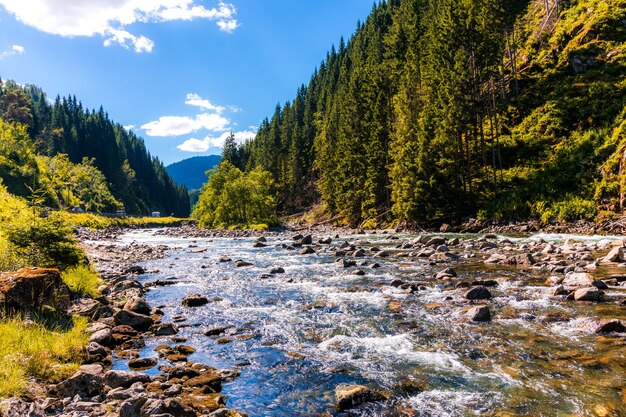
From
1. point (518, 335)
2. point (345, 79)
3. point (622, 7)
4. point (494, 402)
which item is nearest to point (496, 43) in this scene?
point (622, 7)

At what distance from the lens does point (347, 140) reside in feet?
216

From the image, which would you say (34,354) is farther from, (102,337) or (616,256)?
(616,256)

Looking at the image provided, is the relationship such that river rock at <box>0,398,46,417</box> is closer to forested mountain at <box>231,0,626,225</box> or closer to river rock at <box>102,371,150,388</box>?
river rock at <box>102,371,150,388</box>

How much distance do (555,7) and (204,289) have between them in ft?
216

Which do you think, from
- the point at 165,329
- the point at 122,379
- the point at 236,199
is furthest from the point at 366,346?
the point at 236,199

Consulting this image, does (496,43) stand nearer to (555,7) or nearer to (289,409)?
(555,7)

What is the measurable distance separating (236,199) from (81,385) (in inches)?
2744

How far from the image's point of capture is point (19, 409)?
5.55 m

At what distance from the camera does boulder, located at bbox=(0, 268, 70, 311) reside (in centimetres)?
920

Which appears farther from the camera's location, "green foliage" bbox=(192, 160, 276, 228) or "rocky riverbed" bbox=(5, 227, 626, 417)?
"green foliage" bbox=(192, 160, 276, 228)

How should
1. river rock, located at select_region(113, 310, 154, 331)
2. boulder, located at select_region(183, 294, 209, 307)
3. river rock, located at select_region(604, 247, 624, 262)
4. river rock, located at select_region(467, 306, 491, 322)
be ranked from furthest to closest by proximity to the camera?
river rock, located at select_region(604, 247, 624, 262)
boulder, located at select_region(183, 294, 209, 307)
river rock, located at select_region(113, 310, 154, 331)
river rock, located at select_region(467, 306, 491, 322)

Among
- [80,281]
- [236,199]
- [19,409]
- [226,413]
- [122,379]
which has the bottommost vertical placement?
[226,413]

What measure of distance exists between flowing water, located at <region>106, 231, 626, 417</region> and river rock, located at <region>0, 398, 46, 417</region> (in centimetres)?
307

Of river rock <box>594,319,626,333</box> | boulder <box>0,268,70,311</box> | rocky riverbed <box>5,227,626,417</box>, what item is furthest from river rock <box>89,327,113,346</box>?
river rock <box>594,319,626,333</box>
